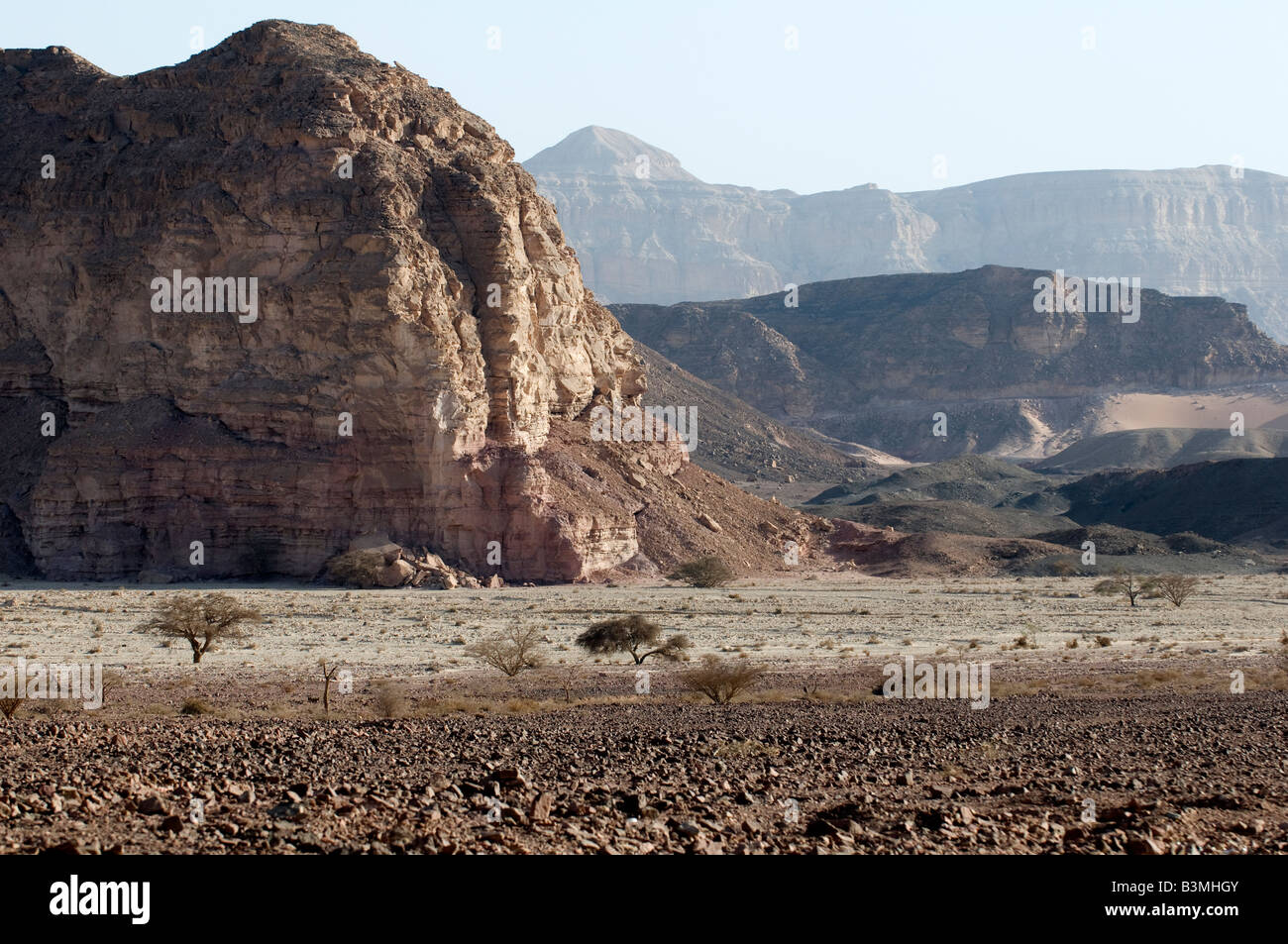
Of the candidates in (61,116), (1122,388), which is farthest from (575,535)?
(1122,388)

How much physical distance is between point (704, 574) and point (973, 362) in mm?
115000

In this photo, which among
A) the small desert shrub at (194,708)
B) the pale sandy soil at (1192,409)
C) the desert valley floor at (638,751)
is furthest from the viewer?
the pale sandy soil at (1192,409)

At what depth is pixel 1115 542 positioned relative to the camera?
2731 inches

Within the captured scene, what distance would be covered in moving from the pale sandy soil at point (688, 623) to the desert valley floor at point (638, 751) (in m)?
0.22

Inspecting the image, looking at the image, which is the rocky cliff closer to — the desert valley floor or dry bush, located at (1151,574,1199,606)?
the desert valley floor

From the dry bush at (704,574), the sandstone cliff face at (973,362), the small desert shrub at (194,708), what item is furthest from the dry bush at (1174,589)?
the sandstone cliff face at (973,362)

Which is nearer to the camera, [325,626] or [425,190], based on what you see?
[325,626]

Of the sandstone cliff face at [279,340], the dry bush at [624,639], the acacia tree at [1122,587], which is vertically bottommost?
the acacia tree at [1122,587]

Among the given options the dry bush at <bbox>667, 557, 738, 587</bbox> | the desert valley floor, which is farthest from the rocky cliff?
the desert valley floor

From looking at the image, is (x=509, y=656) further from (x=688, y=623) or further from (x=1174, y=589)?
(x=1174, y=589)

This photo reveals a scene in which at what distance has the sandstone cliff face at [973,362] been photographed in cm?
15025

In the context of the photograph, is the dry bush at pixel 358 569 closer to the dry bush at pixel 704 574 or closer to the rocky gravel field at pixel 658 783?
the dry bush at pixel 704 574

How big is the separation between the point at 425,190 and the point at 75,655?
2620 centimetres
